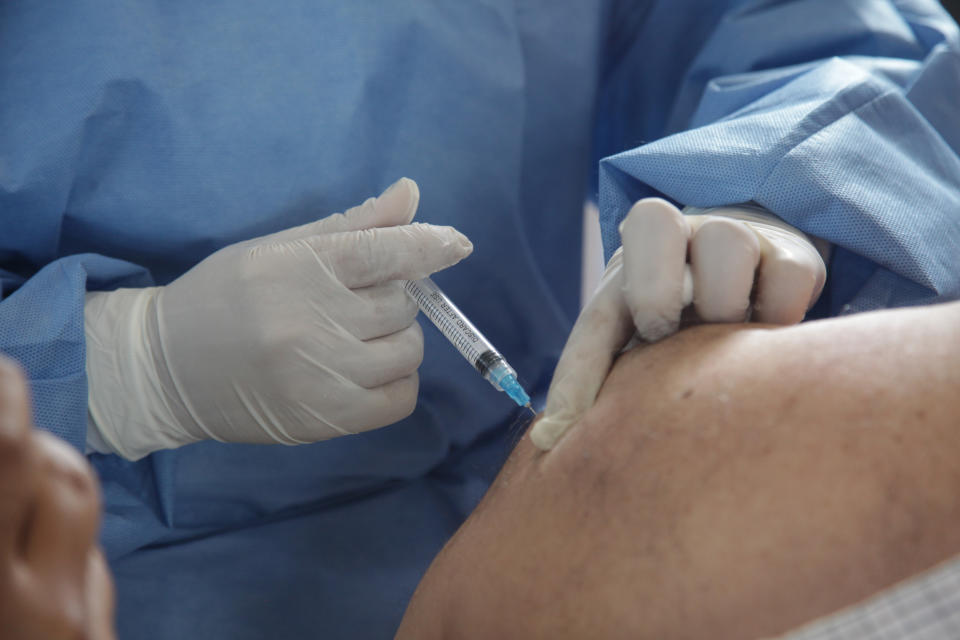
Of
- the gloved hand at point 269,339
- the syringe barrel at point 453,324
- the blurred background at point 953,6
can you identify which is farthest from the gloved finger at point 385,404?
the blurred background at point 953,6

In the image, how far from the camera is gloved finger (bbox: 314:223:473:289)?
1.08 metres

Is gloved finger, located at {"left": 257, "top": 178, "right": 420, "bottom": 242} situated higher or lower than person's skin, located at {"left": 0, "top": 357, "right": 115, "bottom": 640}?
lower

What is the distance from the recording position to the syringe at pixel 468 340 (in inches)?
40.9

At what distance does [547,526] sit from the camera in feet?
2.37

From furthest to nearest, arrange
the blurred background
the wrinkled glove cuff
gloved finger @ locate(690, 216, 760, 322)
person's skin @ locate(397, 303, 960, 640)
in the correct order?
the blurred background < the wrinkled glove cuff < gloved finger @ locate(690, 216, 760, 322) < person's skin @ locate(397, 303, 960, 640)

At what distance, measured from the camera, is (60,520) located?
39 cm

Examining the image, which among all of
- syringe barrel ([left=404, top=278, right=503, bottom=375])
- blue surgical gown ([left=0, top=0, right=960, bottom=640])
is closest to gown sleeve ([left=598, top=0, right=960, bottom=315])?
blue surgical gown ([left=0, top=0, right=960, bottom=640])

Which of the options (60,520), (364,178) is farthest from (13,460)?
(364,178)

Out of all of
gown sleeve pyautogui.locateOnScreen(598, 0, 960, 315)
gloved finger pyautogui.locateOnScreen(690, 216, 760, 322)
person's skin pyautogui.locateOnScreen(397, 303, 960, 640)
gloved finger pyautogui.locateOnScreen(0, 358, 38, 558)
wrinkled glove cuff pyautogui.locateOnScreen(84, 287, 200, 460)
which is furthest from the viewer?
wrinkled glove cuff pyautogui.locateOnScreen(84, 287, 200, 460)

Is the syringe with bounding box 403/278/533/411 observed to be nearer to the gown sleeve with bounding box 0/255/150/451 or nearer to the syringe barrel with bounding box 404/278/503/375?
the syringe barrel with bounding box 404/278/503/375

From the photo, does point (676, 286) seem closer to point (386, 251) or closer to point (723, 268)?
point (723, 268)

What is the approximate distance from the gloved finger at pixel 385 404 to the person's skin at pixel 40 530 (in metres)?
0.70

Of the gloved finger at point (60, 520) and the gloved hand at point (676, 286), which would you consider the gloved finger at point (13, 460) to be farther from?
the gloved hand at point (676, 286)

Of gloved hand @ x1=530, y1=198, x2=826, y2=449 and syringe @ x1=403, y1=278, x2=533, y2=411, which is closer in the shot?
gloved hand @ x1=530, y1=198, x2=826, y2=449
